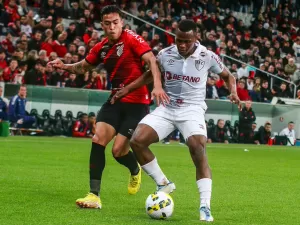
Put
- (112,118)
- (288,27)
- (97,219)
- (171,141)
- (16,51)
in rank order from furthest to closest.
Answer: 1. (288,27)
2. (171,141)
3. (16,51)
4. (112,118)
5. (97,219)

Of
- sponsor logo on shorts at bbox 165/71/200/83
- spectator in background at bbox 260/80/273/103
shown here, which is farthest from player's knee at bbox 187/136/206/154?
spectator in background at bbox 260/80/273/103

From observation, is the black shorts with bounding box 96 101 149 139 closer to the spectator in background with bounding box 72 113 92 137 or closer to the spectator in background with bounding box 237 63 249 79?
the spectator in background with bounding box 72 113 92 137

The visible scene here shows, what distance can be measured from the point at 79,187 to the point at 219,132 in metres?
17.5

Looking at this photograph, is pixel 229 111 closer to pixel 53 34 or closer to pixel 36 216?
pixel 53 34

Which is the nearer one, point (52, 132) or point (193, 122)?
point (193, 122)

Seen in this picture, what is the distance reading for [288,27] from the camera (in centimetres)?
4191

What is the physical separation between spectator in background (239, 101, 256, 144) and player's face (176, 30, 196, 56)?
20.3 metres

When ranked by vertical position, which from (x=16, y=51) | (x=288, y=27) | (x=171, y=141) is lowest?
(x=171, y=141)

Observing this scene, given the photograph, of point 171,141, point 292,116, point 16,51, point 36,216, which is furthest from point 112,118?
point 292,116

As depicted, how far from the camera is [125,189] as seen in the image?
1207 cm

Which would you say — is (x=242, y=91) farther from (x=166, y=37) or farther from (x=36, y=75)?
(x=36, y=75)

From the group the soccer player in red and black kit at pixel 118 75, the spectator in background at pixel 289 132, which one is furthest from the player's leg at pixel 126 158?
the spectator in background at pixel 289 132

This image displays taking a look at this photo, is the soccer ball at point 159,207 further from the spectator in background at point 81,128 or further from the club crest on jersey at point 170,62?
the spectator in background at point 81,128

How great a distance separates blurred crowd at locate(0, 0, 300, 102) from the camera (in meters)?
26.6
